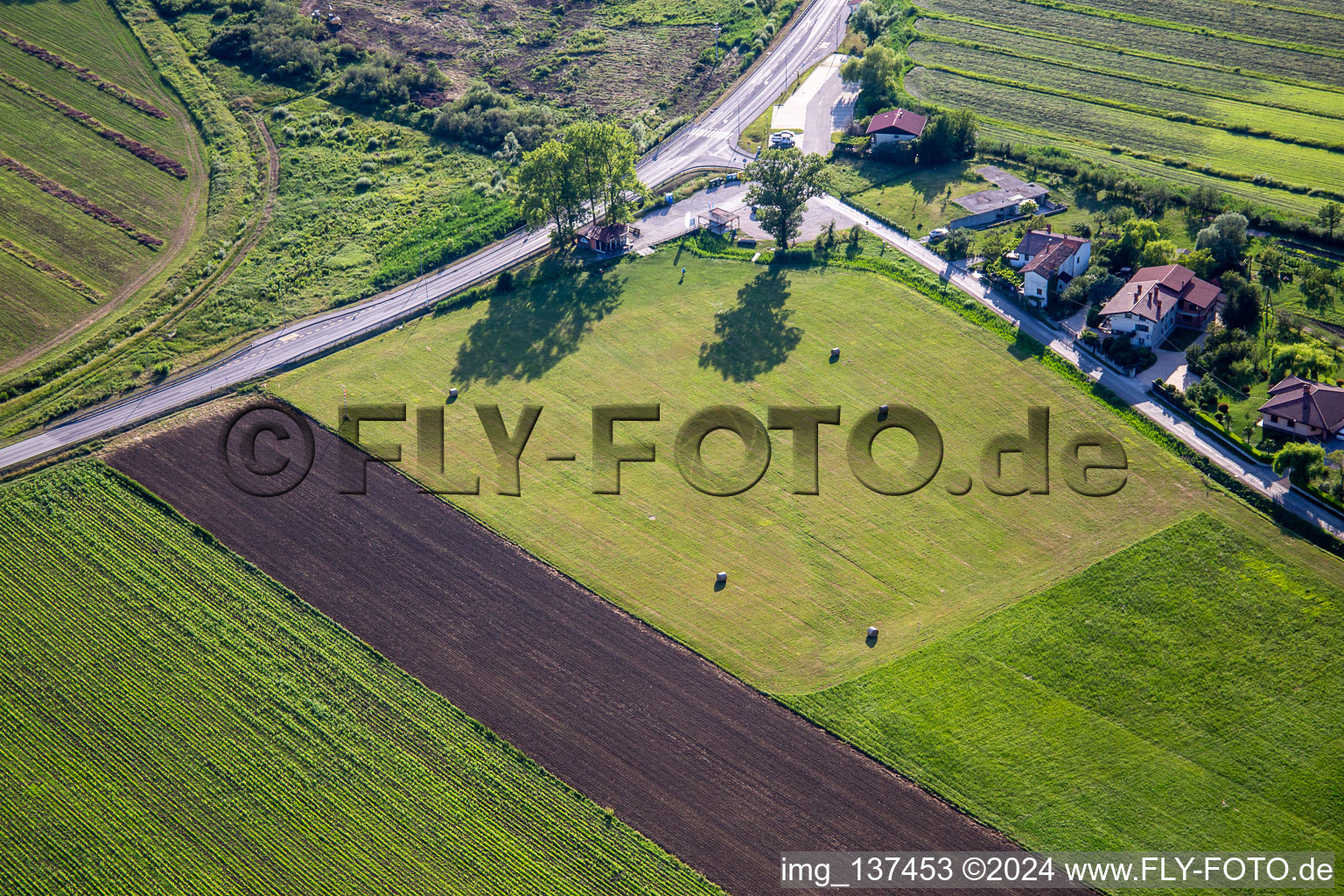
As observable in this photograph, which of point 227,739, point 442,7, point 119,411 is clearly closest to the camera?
point 227,739

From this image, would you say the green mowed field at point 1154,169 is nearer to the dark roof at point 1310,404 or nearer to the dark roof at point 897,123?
the dark roof at point 897,123

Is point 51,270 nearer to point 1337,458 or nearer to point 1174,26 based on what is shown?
point 1337,458

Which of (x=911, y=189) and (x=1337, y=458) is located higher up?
(x=911, y=189)

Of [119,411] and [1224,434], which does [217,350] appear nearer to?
[119,411]

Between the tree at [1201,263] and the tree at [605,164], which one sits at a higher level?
the tree at [605,164]

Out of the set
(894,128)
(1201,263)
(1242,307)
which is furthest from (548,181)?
(1242,307)

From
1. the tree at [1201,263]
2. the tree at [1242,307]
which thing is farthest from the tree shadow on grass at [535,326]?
the tree at [1242,307]

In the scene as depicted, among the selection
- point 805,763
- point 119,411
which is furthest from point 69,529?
point 805,763
